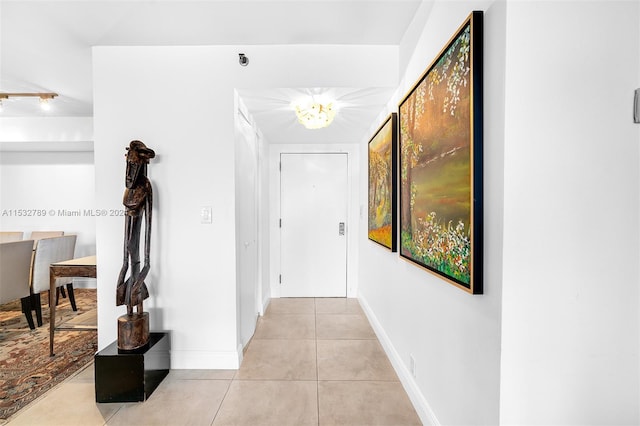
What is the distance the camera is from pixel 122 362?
6.22 ft

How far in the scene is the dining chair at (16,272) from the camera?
286 centimetres

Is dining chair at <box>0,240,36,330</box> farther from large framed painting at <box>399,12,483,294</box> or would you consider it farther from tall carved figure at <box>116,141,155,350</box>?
large framed painting at <box>399,12,483,294</box>

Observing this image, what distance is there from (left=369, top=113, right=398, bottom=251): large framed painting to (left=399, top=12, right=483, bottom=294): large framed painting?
1.26 ft

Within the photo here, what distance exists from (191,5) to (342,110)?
53.8 inches

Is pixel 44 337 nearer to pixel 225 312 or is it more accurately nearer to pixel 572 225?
pixel 225 312

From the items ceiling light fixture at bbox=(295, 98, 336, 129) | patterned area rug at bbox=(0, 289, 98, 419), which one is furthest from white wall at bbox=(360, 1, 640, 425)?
patterned area rug at bbox=(0, 289, 98, 419)

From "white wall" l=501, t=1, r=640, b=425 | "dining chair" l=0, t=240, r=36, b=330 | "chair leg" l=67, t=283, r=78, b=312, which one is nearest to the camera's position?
"white wall" l=501, t=1, r=640, b=425

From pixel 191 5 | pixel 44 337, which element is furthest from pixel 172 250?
pixel 44 337

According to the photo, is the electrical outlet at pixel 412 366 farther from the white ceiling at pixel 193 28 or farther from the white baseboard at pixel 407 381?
the white ceiling at pixel 193 28

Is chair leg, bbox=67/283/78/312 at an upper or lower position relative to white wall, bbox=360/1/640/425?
lower

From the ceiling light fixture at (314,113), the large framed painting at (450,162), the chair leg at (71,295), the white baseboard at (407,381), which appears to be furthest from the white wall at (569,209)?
the chair leg at (71,295)

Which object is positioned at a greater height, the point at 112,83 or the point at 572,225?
the point at 112,83

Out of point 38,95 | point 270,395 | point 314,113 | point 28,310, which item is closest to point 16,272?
point 28,310

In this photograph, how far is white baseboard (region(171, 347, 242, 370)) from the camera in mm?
2293
